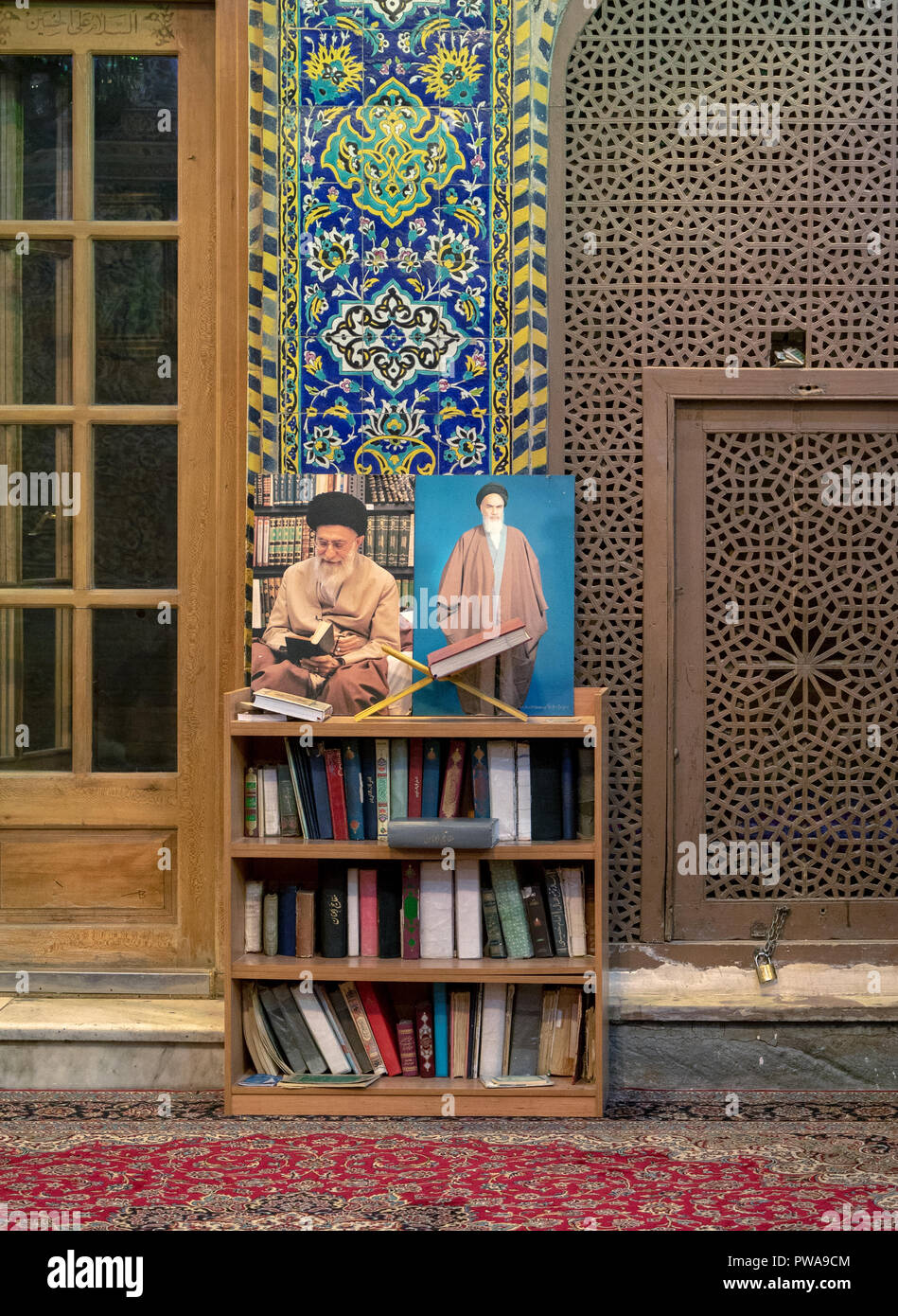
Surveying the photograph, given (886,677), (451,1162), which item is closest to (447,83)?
(886,677)

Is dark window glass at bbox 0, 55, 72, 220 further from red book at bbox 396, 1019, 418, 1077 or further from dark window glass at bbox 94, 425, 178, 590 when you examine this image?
red book at bbox 396, 1019, 418, 1077

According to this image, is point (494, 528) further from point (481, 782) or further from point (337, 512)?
point (481, 782)

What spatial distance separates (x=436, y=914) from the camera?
335 centimetres

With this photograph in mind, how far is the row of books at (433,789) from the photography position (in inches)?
133

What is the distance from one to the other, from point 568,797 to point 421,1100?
0.85 meters

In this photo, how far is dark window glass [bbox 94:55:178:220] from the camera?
383 centimetres

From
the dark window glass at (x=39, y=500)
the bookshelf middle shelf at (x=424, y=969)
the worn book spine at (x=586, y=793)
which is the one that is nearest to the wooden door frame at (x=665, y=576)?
the worn book spine at (x=586, y=793)

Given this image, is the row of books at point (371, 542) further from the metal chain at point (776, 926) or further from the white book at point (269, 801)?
the metal chain at point (776, 926)

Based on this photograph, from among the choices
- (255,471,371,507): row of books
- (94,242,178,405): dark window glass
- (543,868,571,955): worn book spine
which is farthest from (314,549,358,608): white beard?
(543,868,571,955): worn book spine

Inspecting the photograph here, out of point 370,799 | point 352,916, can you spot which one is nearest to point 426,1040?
point 352,916

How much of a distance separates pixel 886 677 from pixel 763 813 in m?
0.53

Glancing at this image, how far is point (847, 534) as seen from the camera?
374cm

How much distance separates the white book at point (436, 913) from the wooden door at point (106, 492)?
81 centimetres

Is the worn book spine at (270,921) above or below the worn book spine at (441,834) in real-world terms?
below
